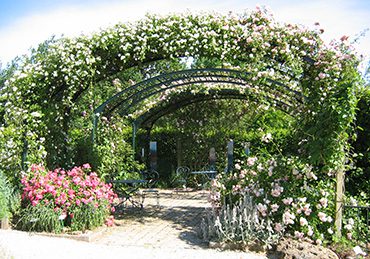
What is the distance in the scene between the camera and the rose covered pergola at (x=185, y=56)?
5.46 metres

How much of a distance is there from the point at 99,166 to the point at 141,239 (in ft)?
8.79

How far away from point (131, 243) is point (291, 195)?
2136mm

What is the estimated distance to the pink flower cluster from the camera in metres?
5.83

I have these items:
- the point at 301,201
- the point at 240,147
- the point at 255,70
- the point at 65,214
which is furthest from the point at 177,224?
the point at 240,147

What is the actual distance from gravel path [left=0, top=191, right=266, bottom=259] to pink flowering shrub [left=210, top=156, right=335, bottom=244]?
2.08 feet

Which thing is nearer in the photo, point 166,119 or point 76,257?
point 76,257

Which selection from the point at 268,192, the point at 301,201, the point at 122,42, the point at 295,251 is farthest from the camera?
the point at 122,42

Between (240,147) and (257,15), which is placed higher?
(257,15)

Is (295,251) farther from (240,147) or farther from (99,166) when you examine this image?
(240,147)

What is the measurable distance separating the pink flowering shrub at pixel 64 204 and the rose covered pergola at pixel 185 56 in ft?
3.76

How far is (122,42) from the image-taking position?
272 inches

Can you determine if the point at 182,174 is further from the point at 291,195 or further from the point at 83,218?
the point at 291,195

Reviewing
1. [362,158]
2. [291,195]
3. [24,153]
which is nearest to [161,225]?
[291,195]

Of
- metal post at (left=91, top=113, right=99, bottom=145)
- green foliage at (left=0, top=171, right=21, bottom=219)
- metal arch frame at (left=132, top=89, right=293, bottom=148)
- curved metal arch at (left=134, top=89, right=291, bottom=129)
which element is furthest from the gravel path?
curved metal arch at (left=134, top=89, right=291, bottom=129)
